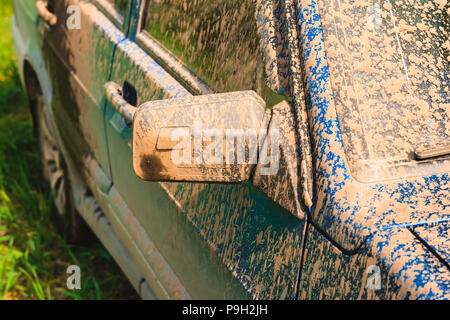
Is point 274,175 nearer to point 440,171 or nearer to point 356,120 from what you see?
point 356,120

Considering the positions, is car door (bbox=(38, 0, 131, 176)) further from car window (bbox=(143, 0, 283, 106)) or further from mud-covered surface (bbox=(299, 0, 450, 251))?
mud-covered surface (bbox=(299, 0, 450, 251))

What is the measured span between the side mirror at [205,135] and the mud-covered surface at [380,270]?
24cm

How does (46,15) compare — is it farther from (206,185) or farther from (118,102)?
(206,185)

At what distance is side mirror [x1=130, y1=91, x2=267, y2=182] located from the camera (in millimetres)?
1330

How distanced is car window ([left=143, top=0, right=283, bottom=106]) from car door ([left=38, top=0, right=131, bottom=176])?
0.36 meters

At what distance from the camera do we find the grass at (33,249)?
309 cm

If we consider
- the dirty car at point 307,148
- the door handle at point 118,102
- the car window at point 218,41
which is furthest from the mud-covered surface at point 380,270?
the door handle at point 118,102

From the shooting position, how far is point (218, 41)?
66.7 inches

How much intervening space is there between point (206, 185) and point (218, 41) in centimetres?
41

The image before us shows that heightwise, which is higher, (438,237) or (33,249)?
(438,237)
